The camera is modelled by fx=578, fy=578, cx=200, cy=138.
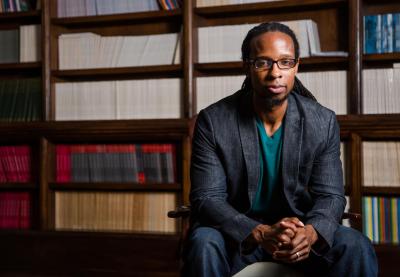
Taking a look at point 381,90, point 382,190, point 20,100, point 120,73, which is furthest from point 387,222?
point 20,100

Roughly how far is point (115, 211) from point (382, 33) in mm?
1887

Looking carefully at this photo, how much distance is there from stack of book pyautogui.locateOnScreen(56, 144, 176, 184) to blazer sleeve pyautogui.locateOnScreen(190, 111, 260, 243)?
140 cm

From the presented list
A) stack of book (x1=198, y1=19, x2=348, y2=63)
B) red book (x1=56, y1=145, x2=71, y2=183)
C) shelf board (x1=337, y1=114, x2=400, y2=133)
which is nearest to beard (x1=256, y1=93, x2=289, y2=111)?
shelf board (x1=337, y1=114, x2=400, y2=133)

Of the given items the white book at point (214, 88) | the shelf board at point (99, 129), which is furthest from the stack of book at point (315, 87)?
the shelf board at point (99, 129)

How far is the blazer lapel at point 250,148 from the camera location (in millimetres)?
1998

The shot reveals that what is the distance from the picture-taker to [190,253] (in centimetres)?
177

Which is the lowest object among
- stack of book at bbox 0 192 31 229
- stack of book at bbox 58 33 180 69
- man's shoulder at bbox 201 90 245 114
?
stack of book at bbox 0 192 31 229

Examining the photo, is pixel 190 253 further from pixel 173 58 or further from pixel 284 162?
pixel 173 58

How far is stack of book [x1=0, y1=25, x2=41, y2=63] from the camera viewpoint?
380 centimetres

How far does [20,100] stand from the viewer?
12.4ft

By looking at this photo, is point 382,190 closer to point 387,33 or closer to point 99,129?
point 387,33

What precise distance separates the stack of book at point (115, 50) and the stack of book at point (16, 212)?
91cm

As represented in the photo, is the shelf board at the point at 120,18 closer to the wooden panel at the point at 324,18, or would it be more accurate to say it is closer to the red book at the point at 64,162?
the wooden panel at the point at 324,18

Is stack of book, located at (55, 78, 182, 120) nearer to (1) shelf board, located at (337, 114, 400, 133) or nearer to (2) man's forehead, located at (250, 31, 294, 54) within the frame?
(1) shelf board, located at (337, 114, 400, 133)
